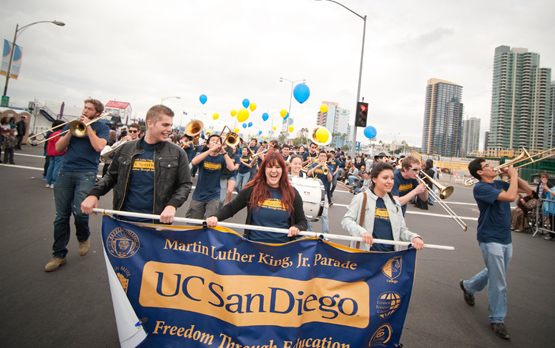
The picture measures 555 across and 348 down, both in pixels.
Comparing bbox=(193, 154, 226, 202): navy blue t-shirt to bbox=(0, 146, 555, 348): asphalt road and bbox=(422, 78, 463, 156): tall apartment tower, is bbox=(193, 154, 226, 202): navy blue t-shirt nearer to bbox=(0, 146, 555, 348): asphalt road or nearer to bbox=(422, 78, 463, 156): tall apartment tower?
bbox=(0, 146, 555, 348): asphalt road

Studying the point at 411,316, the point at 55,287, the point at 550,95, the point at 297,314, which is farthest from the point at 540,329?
the point at 550,95

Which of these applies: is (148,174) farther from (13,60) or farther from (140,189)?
(13,60)

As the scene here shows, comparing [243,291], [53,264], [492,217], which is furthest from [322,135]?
[243,291]

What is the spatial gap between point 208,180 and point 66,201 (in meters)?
1.97

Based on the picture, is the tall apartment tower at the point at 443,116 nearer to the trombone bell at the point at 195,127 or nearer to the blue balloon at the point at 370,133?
the blue balloon at the point at 370,133

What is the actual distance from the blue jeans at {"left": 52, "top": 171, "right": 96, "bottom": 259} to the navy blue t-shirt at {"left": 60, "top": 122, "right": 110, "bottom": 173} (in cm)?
8

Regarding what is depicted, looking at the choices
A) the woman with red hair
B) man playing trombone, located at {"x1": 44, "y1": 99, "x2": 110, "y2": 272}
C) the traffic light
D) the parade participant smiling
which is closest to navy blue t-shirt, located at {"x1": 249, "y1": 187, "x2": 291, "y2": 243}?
the woman with red hair

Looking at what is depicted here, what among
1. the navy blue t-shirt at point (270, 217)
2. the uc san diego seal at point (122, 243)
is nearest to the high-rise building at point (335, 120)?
the navy blue t-shirt at point (270, 217)

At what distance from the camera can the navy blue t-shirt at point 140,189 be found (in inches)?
110

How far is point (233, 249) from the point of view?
91.5 inches

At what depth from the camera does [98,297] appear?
311 cm

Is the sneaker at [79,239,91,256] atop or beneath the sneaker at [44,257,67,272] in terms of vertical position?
atop

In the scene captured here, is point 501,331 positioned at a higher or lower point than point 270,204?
lower

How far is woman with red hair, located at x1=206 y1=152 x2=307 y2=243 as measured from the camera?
2.73 m
